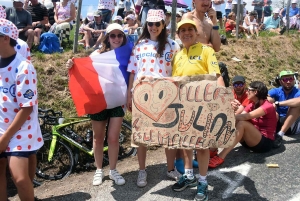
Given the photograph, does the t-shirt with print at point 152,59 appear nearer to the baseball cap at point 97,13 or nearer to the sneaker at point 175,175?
the sneaker at point 175,175

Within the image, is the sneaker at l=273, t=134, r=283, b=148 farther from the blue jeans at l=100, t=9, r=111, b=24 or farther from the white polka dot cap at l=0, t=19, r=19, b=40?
the blue jeans at l=100, t=9, r=111, b=24

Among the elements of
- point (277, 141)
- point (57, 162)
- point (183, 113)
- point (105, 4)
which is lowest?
point (57, 162)

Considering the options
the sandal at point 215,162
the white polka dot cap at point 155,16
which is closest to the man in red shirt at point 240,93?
the sandal at point 215,162

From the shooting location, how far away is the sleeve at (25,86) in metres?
3.62

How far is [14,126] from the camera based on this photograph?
12.0ft

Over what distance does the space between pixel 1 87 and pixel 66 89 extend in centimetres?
366

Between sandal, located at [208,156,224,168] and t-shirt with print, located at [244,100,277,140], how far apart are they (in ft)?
2.78

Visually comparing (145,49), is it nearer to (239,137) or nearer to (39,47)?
(239,137)

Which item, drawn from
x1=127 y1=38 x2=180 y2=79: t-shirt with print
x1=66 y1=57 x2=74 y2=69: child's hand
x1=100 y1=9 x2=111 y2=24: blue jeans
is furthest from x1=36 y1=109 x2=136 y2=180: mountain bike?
x1=100 y1=9 x2=111 y2=24: blue jeans

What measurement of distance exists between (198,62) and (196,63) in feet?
0.09

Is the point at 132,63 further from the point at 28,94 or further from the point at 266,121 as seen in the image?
the point at 266,121

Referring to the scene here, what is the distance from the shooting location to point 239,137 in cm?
535

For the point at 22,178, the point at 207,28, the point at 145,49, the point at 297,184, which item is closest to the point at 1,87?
the point at 22,178

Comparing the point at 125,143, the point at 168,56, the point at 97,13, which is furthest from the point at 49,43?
the point at 168,56
